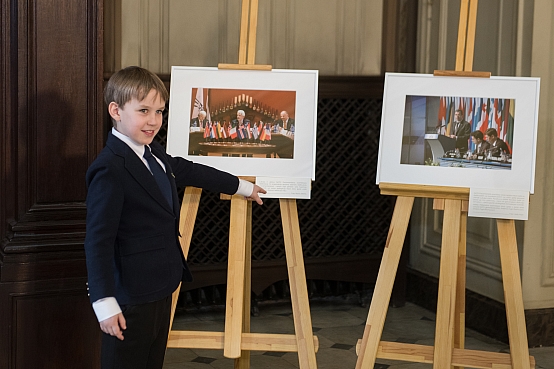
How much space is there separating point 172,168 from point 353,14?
235cm

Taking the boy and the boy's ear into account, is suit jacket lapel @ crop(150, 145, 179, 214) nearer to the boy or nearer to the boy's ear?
the boy

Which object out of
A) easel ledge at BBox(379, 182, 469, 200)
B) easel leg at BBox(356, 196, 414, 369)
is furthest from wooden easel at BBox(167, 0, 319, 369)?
easel ledge at BBox(379, 182, 469, 200)

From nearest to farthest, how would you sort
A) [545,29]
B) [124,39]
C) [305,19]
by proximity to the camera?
1. [545,29]
2. [124,39]
3. [305,19]

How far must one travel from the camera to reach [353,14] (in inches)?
187

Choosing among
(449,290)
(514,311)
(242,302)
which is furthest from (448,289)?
(242,302)

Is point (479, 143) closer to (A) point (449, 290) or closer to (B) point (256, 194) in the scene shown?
(A) point (449, 290)

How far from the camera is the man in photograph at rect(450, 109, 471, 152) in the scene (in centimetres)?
315

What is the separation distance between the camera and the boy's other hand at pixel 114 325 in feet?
7.27

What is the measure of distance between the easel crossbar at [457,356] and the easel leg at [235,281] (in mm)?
567

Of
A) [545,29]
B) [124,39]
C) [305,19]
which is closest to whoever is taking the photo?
[545,29]

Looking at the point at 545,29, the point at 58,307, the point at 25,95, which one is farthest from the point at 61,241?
the point at 545,29

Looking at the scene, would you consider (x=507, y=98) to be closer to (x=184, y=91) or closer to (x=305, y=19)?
(x=184, y=91)

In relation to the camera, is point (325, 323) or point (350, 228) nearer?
point (325, 323)

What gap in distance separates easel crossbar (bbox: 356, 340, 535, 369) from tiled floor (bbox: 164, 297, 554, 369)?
28.3 inches
